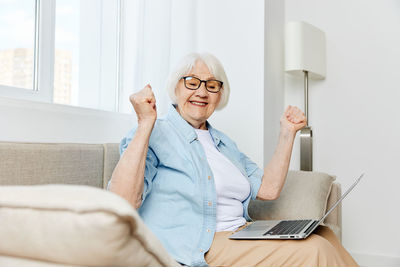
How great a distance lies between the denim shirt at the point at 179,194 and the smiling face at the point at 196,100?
132 mm

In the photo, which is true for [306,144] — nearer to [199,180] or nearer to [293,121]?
[293,121]

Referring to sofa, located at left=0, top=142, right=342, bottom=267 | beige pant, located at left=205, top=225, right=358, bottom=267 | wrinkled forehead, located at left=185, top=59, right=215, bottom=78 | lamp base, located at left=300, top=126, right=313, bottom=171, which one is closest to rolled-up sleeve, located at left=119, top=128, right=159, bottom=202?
beige pant, located at left=205, top=225, right=358, bottom=267

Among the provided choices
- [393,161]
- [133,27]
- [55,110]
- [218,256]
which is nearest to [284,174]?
[218,256]

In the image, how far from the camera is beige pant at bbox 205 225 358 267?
4.19ft

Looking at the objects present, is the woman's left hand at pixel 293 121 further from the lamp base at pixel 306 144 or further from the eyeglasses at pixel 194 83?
the lamp base at pixel 306 144

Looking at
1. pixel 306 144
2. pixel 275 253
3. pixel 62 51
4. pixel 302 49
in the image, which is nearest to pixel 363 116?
pixel 306 144

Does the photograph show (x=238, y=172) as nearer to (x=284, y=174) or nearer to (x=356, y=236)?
(x=284, y=174)

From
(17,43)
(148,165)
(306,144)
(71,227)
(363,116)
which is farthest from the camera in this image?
(363,116)

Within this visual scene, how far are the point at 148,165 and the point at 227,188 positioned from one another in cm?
32

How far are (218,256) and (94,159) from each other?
0.54 m

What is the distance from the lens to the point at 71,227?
17.5 inches

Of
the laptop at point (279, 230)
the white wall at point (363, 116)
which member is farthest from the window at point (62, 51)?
the white wall at point (363, 116)

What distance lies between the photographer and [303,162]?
8.84ft

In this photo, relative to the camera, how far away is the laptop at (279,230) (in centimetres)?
136
